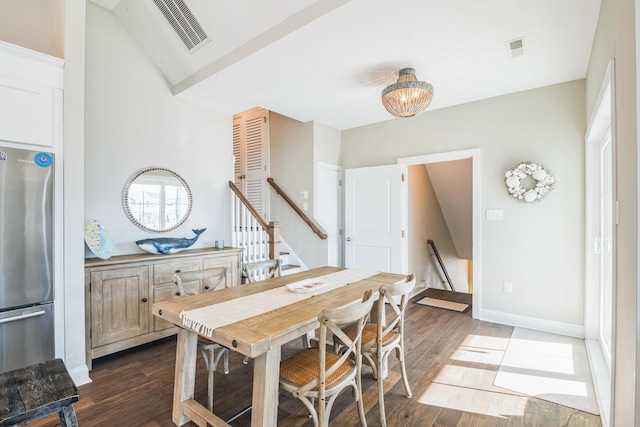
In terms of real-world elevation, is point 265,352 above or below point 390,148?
below

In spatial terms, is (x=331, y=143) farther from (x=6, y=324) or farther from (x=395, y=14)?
(x=6, y=324)

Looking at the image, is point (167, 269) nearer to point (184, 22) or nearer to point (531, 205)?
point (184, 22)

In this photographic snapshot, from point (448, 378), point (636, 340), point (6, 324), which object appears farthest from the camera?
point (448, 378)

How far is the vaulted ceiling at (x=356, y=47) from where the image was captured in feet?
7.07

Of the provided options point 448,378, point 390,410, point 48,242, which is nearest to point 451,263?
point 448,378

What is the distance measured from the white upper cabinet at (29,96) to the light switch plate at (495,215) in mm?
4169

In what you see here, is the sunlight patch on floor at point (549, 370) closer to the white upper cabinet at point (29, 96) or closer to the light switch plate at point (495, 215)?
the light switch plate at point (495, 215)

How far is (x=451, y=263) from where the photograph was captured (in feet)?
20.9

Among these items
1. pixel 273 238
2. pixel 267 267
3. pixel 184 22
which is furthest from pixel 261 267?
pixel 184 22

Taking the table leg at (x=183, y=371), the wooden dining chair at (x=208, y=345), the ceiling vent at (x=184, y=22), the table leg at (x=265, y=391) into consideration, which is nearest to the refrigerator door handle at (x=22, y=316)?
the wooden dining chair at (x=208, y=345)

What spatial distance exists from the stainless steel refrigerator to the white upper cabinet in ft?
0.40

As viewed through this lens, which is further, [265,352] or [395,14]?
A: [395,14]

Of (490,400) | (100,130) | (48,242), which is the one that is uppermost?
(100,130)

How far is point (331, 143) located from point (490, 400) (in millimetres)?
3712
